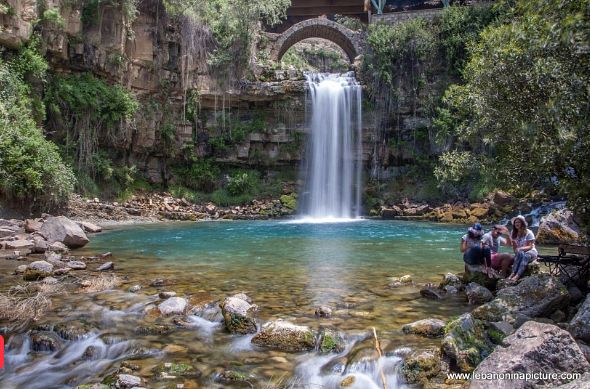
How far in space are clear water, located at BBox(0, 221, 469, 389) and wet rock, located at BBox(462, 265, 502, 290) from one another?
0.69m

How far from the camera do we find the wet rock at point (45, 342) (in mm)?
5297

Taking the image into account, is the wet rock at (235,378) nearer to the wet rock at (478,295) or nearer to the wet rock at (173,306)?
the wet rock at (173,306)

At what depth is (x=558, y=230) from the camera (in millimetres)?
13359

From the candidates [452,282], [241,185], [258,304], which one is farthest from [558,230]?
[241,185]

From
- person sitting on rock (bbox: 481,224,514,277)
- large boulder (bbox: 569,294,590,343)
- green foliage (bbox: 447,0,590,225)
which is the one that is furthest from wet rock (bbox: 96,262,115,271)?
large boulder (bbox: 569,294,590,343)

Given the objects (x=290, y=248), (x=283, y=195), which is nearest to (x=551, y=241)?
(x=290, y=248)

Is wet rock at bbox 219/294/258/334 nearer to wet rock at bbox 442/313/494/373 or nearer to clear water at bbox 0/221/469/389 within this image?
clear water at bbox 0/221/469/389

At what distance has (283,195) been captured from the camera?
1122 inches

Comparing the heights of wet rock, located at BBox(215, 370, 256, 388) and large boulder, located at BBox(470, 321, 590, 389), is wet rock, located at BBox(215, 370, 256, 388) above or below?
below

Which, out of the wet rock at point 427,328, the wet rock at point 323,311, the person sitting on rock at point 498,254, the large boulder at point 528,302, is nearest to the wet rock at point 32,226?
the wet rock at point 323,311

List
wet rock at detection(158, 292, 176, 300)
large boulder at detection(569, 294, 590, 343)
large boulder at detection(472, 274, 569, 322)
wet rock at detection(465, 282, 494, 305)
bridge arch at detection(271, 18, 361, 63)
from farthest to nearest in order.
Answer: bridge arch at detection(271, 18, 361, 63), wet rock at detection(158, 292, 176, 300), wet rock at detection(465, 282, 494, 305), large boulder at detection(472, 274, 569, 322), large boulder at detection(569, 294, 590, 343)

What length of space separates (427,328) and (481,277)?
8.62 ft

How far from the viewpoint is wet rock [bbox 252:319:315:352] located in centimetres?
531

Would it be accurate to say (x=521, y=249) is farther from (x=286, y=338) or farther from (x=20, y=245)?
(x=20, y=245)
